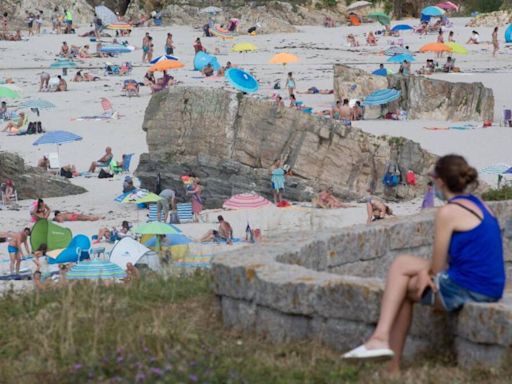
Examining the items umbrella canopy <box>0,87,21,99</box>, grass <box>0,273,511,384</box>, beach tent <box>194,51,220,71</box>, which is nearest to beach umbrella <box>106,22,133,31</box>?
beach tent <box>194,51,220,71</box>

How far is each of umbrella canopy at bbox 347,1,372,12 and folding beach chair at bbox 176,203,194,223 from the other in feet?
116

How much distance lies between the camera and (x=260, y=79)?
119ft

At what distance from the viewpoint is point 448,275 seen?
5.30 metres

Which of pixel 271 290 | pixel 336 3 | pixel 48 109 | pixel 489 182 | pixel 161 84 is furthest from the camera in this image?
pixel 336 3

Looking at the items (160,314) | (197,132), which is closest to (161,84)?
(197,132)

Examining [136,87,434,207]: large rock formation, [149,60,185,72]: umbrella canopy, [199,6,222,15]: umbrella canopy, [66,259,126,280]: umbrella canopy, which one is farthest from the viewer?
[199,6,222,15]: umbrella canopy

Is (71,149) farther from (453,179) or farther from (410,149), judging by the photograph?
(453,179)

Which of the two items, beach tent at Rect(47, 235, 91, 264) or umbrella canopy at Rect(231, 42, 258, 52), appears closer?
beach tent at Rect(47, 235, 91, 264)

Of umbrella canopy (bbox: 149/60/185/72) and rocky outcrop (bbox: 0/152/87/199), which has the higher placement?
umbrella canopy (bbox: 149/60/185/72)

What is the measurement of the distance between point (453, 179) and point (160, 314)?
166cm

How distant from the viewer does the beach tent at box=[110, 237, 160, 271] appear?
46.6ft

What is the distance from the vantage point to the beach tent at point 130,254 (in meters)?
14.2

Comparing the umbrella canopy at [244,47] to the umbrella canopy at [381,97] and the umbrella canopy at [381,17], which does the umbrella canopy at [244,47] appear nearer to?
the umbrella canopy at [381,17]

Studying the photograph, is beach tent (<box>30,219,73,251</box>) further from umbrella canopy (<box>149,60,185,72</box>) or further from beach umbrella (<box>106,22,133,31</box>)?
beach umbrella (<box>106,22,133,31</box>)
